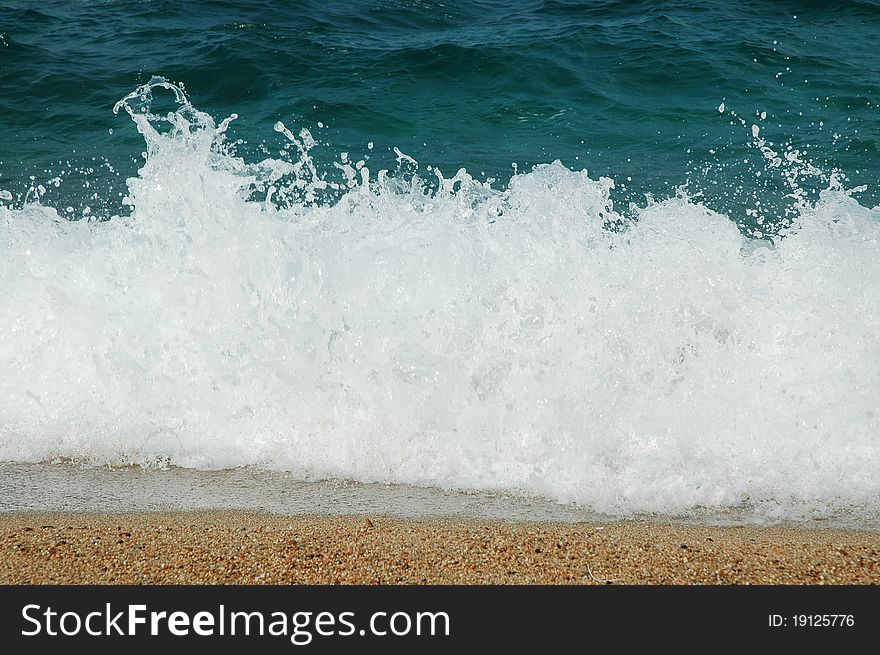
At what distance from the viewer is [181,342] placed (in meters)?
4.12

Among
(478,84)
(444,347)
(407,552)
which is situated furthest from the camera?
(478,84)

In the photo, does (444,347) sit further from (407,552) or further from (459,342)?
(407,552)

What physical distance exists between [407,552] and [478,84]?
20.9 ft

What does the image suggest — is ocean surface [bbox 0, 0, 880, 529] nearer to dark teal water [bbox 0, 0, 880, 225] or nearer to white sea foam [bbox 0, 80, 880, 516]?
white sea foam [bbox 0, 80, 880, 516]

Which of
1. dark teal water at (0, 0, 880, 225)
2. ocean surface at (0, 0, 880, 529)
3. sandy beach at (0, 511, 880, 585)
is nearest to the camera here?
sandy beach at (0, 511, 880, 585)

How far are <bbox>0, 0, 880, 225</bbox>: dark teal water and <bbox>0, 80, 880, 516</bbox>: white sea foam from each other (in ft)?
6.20

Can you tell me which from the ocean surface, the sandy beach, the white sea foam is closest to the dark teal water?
the ocean surface

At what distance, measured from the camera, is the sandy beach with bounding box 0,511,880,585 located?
254cm

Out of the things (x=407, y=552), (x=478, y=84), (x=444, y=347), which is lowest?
(x=407, y=552)

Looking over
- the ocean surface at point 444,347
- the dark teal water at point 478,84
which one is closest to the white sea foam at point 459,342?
the ocean surface at point 444,347

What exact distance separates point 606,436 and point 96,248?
2.80 meters

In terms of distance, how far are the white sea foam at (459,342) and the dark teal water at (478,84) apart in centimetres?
189

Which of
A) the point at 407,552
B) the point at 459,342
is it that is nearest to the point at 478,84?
the point at 459,342

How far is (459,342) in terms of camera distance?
3.97 m
